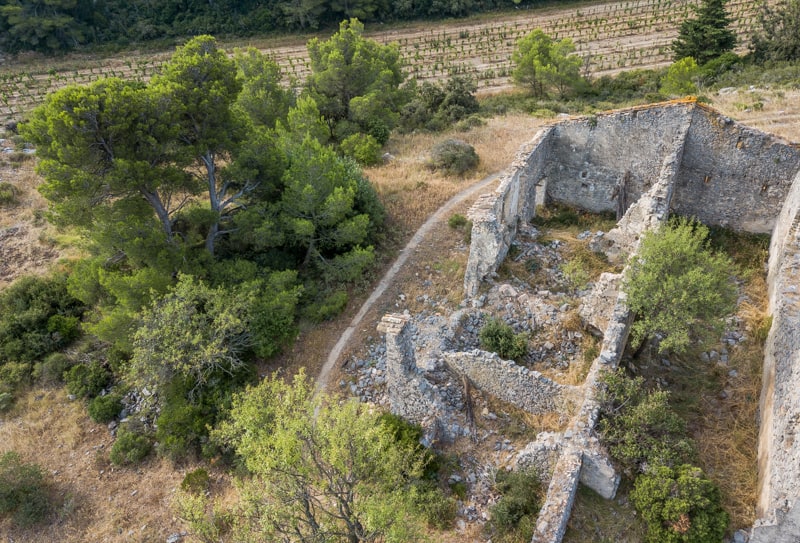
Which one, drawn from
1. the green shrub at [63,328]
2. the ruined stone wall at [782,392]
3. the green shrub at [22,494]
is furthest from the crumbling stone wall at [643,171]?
the green shrub at [63,328]

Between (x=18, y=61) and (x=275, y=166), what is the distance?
211ft

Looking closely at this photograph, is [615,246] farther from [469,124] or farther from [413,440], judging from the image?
[469,124]

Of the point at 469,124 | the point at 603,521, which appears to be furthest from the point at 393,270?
the point at 469,124

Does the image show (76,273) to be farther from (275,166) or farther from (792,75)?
(792,75)

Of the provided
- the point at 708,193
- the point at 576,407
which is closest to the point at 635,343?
the point at 576,407

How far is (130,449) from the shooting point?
20172 mm

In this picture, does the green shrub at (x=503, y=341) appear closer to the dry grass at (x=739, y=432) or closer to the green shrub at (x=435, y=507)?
the green shrub at (x=435, y=507)

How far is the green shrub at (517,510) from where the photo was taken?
14.2m

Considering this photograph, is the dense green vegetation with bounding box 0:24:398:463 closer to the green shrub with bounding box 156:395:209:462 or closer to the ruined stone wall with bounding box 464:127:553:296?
the green shrub with bounding box 156:395:209:462

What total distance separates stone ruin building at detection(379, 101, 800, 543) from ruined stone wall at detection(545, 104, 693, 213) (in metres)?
0.05

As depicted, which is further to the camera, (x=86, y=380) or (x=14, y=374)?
(x=14, y=374)

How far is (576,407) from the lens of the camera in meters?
16.2

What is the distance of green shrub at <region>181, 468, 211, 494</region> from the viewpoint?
18.3 metres

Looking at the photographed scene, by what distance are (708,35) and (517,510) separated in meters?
48.3
